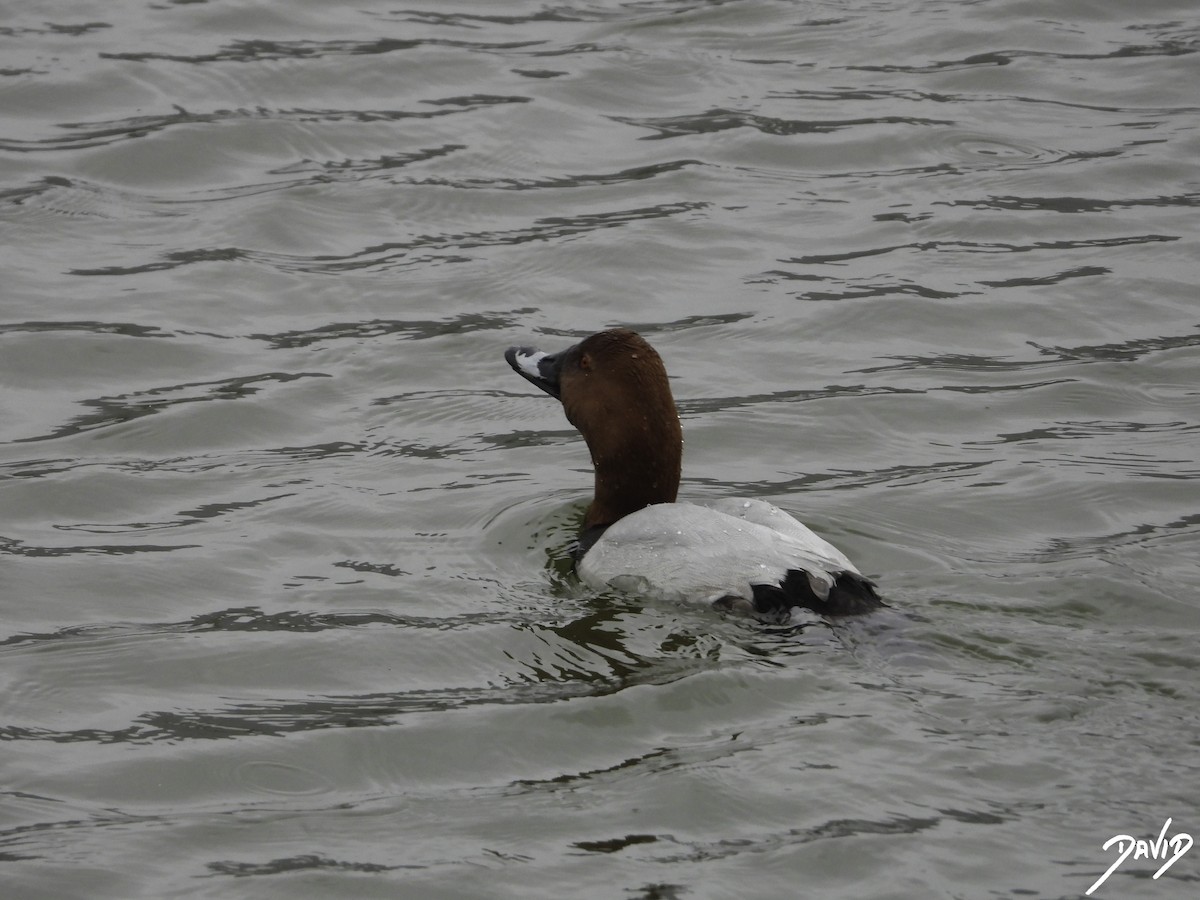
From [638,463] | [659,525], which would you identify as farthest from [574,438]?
[659,525]

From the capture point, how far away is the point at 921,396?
7496 millimetres

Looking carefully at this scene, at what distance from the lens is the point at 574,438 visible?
7273 millimetres

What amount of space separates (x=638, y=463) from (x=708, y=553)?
2.10ft

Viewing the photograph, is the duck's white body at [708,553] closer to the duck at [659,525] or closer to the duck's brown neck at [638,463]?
the duck at [659,525]

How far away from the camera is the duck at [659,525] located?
5.36 meters

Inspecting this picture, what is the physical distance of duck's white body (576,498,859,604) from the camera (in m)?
5.39

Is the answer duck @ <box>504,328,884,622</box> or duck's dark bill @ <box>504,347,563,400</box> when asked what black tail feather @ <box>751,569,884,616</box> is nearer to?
duck @ <box>504,328,884,622</box>

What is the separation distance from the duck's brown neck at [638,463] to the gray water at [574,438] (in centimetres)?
32
